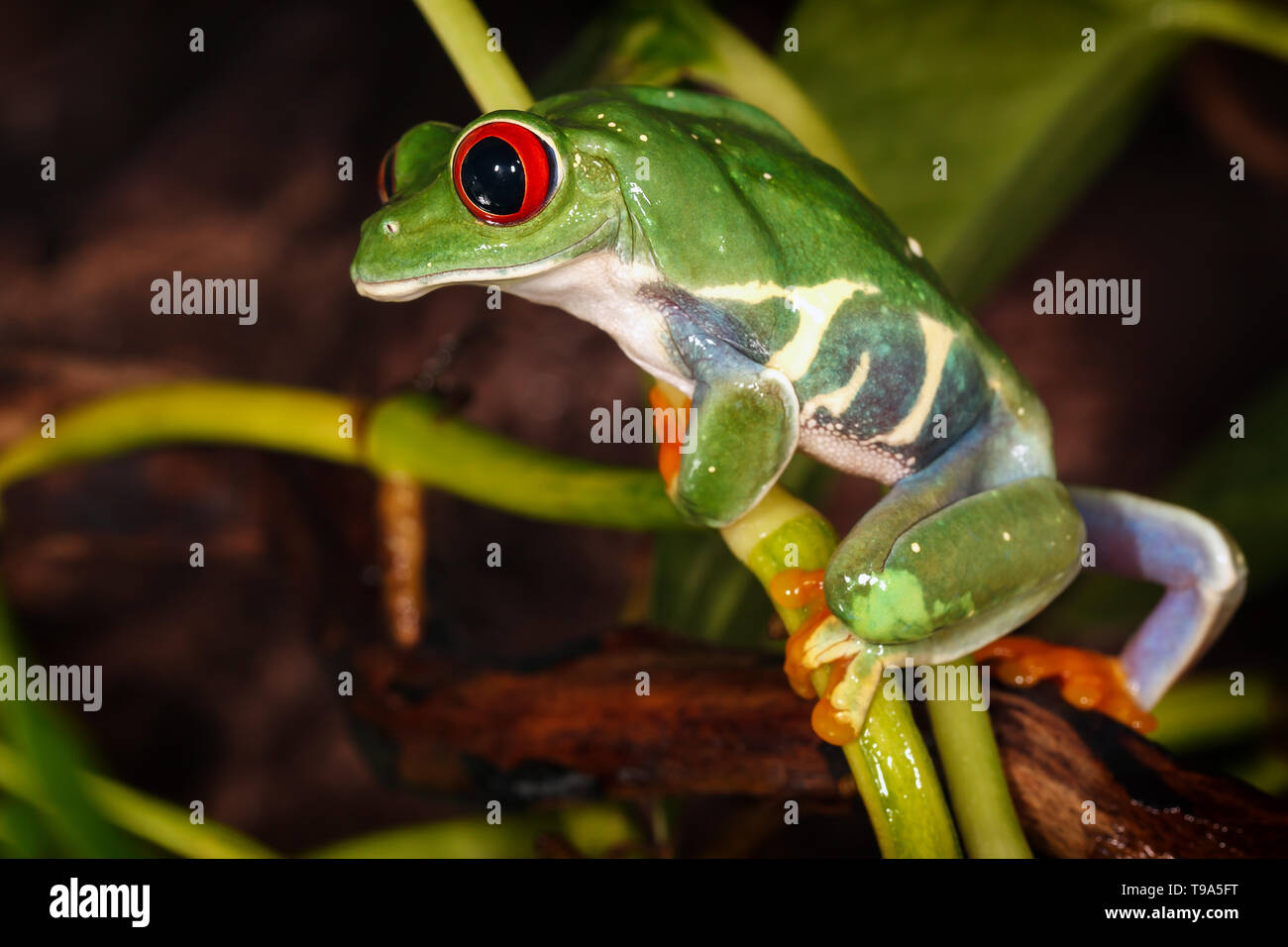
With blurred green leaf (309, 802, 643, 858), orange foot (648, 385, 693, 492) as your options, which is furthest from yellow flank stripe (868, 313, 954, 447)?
blurred green leaf (309, 802, 643, 858)

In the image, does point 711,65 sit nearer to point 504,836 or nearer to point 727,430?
point 727,430

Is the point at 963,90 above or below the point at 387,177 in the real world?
above

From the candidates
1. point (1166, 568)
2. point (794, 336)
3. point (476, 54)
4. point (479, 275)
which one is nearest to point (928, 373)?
point (794, 336)

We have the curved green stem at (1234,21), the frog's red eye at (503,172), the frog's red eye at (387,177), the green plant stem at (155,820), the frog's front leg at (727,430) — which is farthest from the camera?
the curved green stem at (1234,21)

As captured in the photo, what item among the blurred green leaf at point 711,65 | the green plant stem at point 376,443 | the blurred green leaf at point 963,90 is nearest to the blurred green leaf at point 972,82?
the blurred green leaf at point 963,90

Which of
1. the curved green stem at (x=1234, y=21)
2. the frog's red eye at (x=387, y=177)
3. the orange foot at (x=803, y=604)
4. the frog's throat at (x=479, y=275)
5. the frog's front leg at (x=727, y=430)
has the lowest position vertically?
the orange foot at (x=803, y=604)

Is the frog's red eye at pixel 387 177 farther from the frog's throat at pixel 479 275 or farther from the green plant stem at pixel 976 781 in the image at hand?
the green plant stem at pixel 976 781

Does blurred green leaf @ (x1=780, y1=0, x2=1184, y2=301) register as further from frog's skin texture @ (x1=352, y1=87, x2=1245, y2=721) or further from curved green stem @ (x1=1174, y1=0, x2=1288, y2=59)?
frog's skin texture @ (x1=352, y1=87, x2=1245, y2=721)
